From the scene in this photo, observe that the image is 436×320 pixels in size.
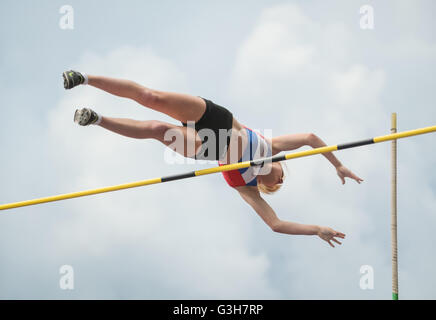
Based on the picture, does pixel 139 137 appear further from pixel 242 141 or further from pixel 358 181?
pixel 358 181

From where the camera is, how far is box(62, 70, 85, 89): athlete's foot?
379 cm

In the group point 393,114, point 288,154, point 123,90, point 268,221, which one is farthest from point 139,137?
point 393,114

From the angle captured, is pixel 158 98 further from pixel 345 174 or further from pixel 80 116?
pixel 345 174

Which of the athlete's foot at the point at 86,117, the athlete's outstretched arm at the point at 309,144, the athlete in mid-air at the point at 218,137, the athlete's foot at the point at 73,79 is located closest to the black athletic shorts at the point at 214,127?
the athlete in mid-air at the point at 218,137

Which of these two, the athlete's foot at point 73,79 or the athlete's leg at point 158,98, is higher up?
the athlete's foot at point 73,79

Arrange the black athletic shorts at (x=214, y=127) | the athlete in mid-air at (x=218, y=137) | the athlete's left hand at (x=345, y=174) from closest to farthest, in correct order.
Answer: the athlete in mid-air at (x=218, y=137) < the black athletic shorts at (x=214, y=127) < the athlete's left hand at (x=345, y=174)

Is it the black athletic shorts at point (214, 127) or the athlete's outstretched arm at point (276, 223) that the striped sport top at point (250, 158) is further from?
the black athletic shorts at point (214, 127)

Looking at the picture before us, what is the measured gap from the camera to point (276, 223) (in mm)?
4602

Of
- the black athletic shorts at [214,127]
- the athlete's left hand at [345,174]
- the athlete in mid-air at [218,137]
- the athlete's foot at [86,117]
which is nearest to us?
the athlete's foot at [86,117]

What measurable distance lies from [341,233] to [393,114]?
3368 millimetres

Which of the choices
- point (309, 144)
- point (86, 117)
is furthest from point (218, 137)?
point (86, 117)

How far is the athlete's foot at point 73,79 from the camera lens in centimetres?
379

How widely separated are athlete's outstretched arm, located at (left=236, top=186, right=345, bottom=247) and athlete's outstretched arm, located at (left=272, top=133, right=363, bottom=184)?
0.45 meters

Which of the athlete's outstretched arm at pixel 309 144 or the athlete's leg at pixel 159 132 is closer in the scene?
the athlete's leg at pixel 159 132
